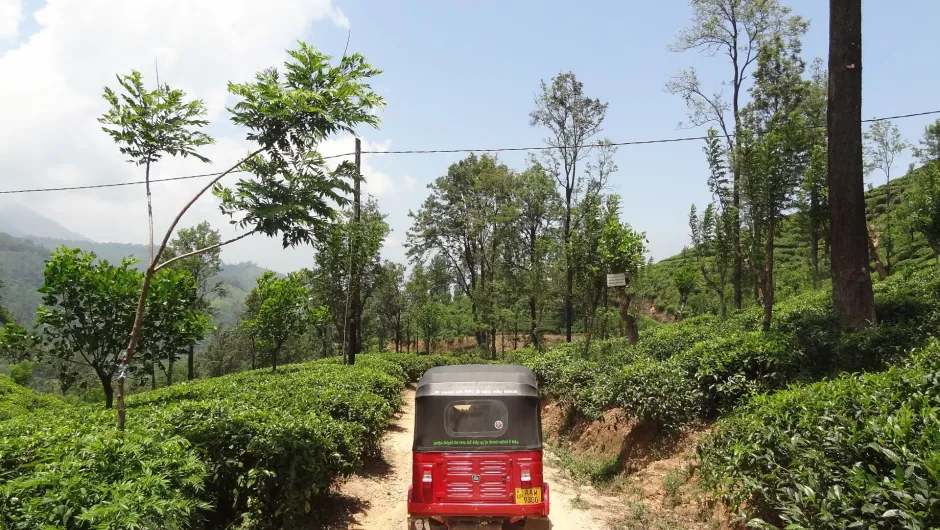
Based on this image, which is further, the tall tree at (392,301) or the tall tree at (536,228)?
the tall tree at (392,301)

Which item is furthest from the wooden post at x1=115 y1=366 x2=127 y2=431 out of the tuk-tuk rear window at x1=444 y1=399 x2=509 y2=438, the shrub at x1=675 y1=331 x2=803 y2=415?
the shrub at x1=675 y1=331 x2=803 y2=415

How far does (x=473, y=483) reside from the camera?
6238 millimetres

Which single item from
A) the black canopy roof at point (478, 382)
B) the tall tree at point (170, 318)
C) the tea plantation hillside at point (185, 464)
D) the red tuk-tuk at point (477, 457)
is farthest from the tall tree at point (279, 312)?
the red tuk-tuk at point (477, 457)

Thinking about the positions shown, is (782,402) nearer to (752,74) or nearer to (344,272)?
(344,272)

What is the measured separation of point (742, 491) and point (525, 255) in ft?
114

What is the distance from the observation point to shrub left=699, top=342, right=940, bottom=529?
3490 millimetres

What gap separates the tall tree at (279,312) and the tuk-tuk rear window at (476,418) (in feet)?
53.7

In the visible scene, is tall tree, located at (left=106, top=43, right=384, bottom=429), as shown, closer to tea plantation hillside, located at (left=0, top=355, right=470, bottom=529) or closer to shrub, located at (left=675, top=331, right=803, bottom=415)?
tea plantation hillside, located at (left=0, top=355, right=470, bottom=529)

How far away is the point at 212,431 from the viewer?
543 centimetres

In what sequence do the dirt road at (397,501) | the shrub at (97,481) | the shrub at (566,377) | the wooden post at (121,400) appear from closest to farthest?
the shrub at (97,481) < the wooden post at (121,400) < the dirt road at (397,501) < the shrub at (566,377)

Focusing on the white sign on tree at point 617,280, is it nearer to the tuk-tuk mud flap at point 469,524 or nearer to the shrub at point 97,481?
the tuk-tuk mud flap at point 469,524

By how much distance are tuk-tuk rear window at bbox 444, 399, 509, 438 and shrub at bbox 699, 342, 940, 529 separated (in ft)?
8.42

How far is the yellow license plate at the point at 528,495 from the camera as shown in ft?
20.1

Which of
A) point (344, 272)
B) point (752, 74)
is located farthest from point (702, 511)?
point (752, 74)
